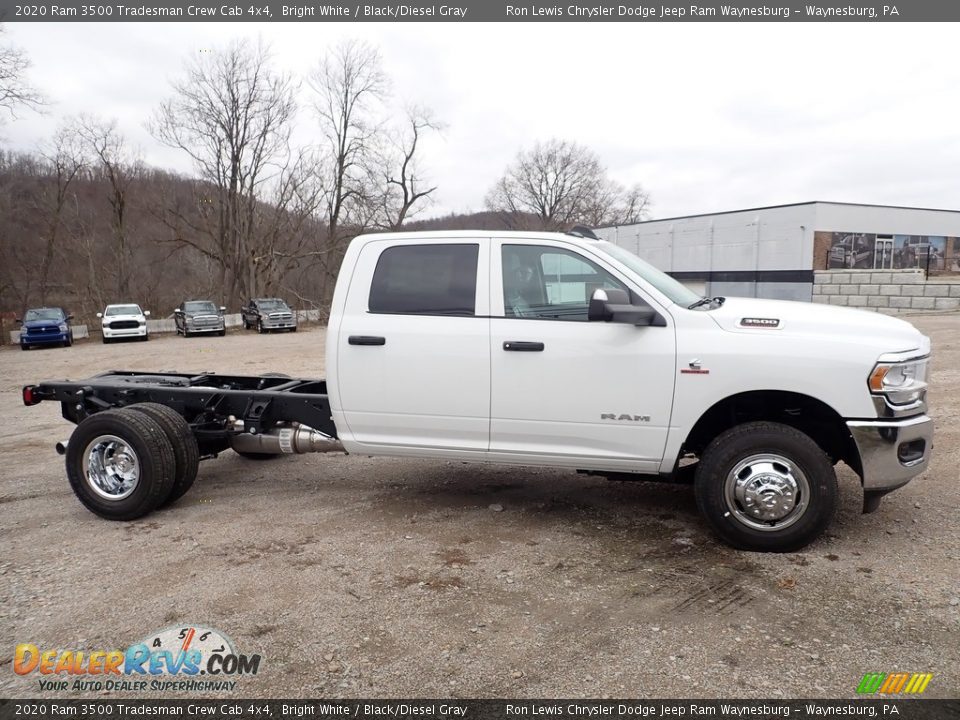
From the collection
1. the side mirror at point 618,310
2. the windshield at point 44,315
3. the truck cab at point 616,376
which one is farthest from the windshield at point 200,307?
the side mirror at point 618,310

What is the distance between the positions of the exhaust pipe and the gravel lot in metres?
0.45

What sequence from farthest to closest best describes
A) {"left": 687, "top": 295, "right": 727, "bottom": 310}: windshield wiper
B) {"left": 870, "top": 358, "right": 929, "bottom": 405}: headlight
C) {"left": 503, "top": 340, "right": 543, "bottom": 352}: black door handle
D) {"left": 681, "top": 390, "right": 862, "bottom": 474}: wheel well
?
{"left": 687, "top": 295, "right": 727, "bottom": 310}: windshield wiper, {"left": 503, "top": 340, "right": 543, "bottom": 352}: black door handle, {"left": 681, "top": 390, "right": 862, "bottom": 474}: wheel well, {"left": 870, "top": 358, "right": 929, "bottom": 405}: headlight

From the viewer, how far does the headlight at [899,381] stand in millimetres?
3969

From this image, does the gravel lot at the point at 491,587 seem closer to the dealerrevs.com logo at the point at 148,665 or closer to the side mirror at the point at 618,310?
the dealerrevs.com logo at the point at 148,665

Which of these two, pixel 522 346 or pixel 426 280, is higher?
pixel 426 280

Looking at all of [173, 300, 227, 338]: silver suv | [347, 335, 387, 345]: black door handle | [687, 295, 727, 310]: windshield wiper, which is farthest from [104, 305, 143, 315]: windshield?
[687, 295, 727, 310]: windshield wiper

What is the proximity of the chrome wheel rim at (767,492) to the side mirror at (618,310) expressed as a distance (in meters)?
1.10

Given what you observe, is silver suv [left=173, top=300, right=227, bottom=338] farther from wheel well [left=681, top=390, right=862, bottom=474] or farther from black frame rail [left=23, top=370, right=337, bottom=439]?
wheel well [left=681, top=390, right=862, bottom=474]

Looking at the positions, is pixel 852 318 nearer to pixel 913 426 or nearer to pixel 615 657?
pixel 913 426

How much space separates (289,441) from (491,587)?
2.41 meters

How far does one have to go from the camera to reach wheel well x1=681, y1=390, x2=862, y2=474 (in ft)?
14.0

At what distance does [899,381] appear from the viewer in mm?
4039

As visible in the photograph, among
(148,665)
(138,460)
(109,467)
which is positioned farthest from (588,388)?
(109,467)

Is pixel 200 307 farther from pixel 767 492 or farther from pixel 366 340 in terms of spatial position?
pixel 767 492
